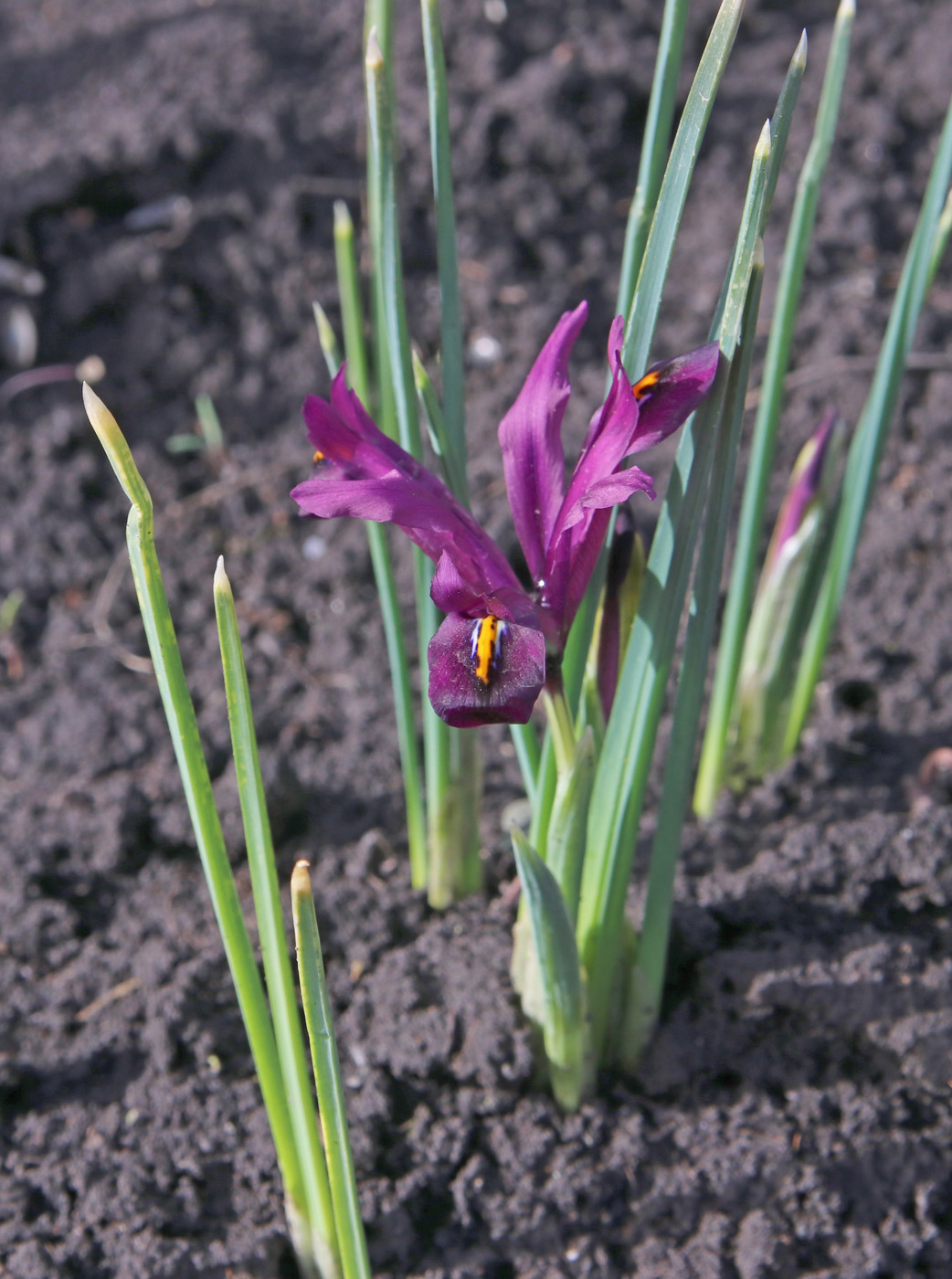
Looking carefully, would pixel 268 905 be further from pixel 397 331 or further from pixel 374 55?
pixel 374 55

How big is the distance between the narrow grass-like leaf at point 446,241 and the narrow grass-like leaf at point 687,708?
262 millimetres

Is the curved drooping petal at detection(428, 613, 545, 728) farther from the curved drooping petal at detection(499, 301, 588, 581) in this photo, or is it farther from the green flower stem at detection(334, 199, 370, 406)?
the green flower stem at detection(334, 199, 370, 406)

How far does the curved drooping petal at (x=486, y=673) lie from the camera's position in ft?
2.73

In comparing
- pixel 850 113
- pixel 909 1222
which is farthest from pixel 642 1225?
pixel 850 113

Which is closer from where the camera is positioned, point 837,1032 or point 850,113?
point 837,1032

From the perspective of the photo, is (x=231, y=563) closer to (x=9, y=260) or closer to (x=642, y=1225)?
(x=9, y=260)

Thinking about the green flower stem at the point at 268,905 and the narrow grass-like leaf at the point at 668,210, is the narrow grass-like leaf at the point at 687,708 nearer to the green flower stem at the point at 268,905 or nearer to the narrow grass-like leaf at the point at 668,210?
the narrow grass-like leaf at the point at 668,210

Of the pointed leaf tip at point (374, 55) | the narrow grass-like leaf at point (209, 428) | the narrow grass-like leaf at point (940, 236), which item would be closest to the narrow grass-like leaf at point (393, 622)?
the pointed leaf tip at point (374, 55)

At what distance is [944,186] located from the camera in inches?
50.6

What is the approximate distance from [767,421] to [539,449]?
47cm

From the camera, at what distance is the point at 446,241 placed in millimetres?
1113

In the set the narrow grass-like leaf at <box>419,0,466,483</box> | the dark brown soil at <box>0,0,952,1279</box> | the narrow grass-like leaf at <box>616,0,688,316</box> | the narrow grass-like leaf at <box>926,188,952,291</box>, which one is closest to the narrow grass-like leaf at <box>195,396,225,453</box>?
the dark brown soil at <box>0,0,952,1279</box>

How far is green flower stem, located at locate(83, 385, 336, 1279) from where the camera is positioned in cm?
79

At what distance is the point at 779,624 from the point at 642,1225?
2.44 ft
